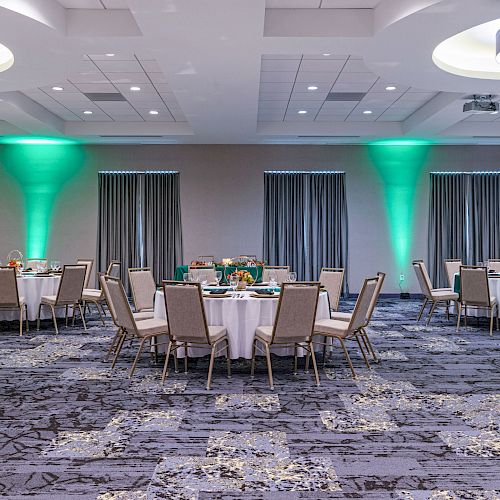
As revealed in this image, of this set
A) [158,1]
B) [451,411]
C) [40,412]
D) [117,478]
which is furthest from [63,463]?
[158,1]

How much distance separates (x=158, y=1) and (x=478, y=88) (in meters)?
4.68

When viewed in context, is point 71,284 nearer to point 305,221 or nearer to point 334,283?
point 334,283

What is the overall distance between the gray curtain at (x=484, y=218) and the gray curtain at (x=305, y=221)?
Answer: 3.08m

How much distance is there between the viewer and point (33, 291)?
26.2 feet

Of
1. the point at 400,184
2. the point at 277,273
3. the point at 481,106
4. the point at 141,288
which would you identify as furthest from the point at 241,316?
the point at 400,184

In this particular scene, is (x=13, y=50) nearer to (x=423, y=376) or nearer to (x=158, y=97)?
(x=158, y=97)

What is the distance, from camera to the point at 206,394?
15.4ft

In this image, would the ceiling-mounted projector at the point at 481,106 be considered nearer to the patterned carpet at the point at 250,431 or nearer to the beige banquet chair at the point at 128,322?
the patterned carpet at the point at 250,431

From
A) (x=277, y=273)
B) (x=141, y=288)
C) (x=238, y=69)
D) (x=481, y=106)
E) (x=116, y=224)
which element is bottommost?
(x=141, y=288)

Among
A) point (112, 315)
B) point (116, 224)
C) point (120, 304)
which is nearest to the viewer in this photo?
point (120, 304)

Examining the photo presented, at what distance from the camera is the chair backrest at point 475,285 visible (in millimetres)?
7617

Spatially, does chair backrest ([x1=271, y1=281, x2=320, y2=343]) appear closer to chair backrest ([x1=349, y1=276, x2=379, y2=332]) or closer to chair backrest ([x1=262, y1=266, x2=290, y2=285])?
chair backrest ([x1=349, y1=276, x2=379, y2=332])

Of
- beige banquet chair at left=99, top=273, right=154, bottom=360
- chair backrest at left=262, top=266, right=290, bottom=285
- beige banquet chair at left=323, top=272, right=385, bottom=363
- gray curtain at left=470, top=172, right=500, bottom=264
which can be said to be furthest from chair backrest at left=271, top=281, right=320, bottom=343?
gray curtain at left=470, top=172, right=500, bottom=264

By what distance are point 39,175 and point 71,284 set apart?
564cm
